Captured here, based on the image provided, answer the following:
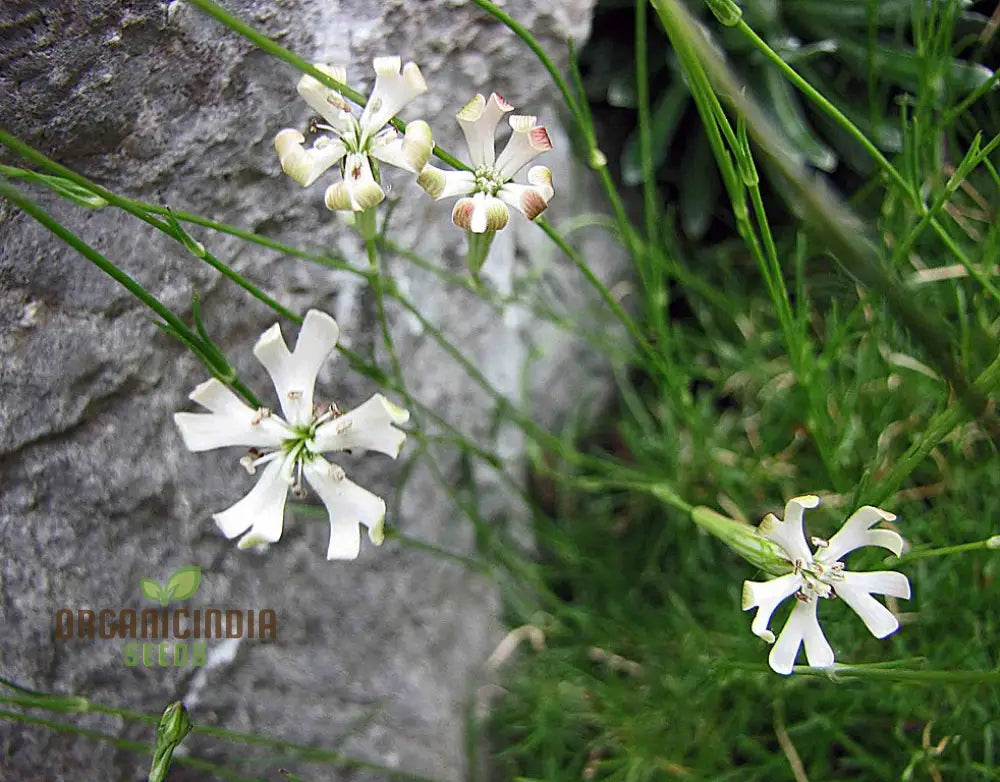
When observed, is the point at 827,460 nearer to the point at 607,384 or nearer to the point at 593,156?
the point at 593,156

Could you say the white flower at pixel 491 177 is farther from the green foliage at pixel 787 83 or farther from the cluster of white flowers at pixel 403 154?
the green foliage at pixel 787 83

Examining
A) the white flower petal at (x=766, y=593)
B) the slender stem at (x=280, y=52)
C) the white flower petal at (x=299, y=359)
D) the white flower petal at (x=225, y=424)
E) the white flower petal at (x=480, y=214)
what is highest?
the slender stem at (x=280, y=52)

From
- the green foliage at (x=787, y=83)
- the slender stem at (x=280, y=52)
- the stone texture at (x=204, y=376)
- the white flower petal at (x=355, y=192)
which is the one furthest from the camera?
the green foliage at (x=787, y=83)

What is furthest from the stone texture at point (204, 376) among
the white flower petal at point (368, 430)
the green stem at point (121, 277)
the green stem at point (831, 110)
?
the green stem at point (831, 110)

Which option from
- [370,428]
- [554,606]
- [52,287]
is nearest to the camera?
[370,428]

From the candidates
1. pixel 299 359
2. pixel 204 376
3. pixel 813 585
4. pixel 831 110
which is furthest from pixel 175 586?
pixel 831 110

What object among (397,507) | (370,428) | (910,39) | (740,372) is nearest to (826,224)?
(370,428)
